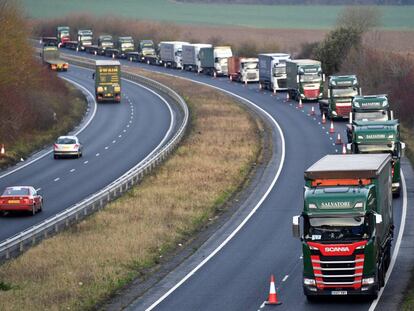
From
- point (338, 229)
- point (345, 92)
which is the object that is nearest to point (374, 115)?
point (345, 92)

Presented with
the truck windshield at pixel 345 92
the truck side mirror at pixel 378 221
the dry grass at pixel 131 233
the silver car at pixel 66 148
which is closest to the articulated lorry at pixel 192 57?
the truck windshield at pixel 345 92

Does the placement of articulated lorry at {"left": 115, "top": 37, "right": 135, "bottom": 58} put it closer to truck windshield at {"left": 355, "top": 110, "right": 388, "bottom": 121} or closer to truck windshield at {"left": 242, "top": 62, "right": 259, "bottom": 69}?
truck windshield at {"left": 242, "top": 62, "right": 259, "bottom": 69}

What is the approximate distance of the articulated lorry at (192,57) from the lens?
14175 cm

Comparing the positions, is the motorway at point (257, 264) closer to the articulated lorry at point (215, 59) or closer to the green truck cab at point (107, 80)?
the green truck cab at point (107, 80)

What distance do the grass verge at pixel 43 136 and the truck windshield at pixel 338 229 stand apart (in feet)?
142

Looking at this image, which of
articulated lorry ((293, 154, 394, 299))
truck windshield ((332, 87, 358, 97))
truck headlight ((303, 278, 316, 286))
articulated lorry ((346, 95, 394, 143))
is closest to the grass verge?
truck windshield ((332, 87, 358, 97))

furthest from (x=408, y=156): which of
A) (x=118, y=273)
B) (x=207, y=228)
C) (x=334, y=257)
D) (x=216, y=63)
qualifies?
(x=216, y=63)

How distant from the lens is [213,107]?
105m

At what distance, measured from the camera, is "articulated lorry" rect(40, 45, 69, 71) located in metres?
147

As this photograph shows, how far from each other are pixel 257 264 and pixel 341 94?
156ft

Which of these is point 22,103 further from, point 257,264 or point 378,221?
point 378,221

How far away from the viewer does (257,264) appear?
1670 inches

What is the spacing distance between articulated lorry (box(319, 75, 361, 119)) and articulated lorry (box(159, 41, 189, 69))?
59828 millimetres

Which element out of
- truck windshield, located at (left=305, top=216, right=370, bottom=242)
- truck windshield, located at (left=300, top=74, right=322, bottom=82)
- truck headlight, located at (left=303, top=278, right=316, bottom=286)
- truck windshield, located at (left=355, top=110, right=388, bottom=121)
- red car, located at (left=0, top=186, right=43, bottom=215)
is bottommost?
truck windshield, located at (left=300, top=74, right=322, bottom=82)
